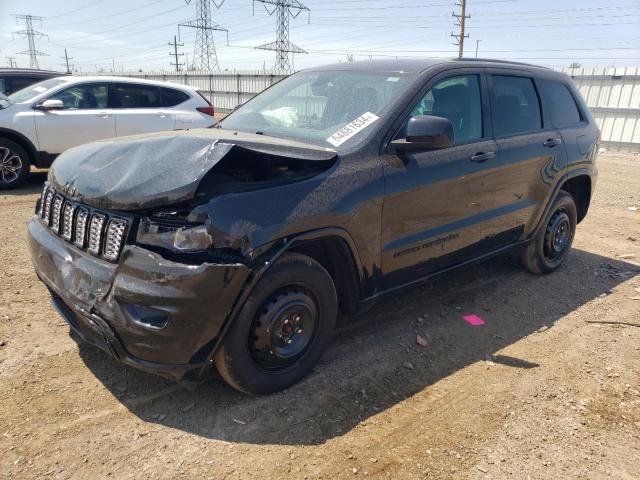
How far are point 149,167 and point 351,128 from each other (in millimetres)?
1329

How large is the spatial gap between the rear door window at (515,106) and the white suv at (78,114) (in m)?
6.12

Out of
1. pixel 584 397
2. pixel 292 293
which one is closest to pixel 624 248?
pixel 584 397

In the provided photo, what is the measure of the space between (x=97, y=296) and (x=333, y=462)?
56.6 inches

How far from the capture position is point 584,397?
10.5 ft

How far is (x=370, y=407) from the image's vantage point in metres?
2.98

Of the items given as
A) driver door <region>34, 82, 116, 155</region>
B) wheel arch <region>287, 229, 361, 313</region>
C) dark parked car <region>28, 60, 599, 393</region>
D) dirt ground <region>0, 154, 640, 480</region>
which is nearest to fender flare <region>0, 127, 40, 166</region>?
driver door <region>34, 82, 116, 155</region>

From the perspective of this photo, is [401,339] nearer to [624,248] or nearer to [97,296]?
[97,296]

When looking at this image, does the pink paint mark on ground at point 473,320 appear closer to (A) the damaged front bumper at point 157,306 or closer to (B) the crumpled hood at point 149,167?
(B) the crumpled hood at point 149,167

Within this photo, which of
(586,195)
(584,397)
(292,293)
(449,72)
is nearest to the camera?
(292,293)

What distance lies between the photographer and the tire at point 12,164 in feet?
25.0

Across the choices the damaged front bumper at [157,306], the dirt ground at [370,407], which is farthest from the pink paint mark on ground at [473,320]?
the damaged front bumper at [157,306]

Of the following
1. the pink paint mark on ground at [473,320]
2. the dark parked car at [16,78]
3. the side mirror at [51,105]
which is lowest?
the pink paint mark on ground at [473,320]

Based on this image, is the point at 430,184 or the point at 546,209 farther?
the point at 546,209

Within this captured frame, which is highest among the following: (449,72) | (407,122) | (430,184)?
(449,72)
